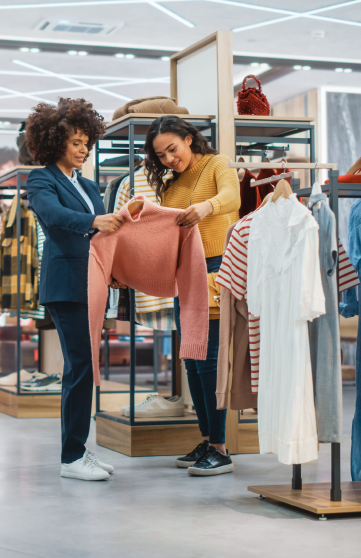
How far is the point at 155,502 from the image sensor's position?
2.75m

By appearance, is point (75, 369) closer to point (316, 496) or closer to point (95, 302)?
point (95, 302)

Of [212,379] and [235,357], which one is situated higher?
[235,357]

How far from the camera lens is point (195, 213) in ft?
9.75

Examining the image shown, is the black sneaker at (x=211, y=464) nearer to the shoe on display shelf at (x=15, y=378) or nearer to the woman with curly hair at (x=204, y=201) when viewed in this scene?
the woman with curly hair at (x=204, y=201)

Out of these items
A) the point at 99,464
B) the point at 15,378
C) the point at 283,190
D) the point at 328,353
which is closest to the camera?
the point at 328,353

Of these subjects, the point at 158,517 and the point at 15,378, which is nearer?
the point at 158,517

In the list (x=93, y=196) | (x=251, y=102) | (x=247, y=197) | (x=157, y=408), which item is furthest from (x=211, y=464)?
(x=251, y=102)

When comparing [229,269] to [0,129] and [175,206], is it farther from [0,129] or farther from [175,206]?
[0,129]

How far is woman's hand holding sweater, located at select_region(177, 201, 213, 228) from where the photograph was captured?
2.97 m

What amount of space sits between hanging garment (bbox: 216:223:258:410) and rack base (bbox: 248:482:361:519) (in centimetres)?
35

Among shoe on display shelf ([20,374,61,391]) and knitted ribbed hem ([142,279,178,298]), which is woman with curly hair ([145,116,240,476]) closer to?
knitted ribbed hem ([142,279,178,298])

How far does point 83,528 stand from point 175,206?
1.56 meters

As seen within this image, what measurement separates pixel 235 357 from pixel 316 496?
0.62m

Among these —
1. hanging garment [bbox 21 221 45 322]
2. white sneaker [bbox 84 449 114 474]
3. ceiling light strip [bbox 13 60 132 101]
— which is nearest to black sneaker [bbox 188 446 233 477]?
white sneaker [bbox 84 449 114 474]
